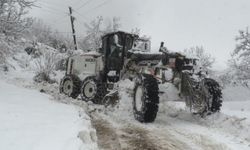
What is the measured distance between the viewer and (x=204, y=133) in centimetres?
919

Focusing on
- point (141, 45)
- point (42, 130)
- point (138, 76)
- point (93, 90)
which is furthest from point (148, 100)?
point (93, 90)

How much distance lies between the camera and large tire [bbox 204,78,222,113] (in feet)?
36.3

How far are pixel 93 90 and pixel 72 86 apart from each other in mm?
2002

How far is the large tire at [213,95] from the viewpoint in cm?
1108

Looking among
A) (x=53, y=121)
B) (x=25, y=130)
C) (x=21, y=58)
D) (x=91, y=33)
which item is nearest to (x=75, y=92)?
(x=53, y=121)

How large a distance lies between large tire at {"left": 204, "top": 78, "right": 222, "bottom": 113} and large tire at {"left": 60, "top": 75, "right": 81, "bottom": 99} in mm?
6757

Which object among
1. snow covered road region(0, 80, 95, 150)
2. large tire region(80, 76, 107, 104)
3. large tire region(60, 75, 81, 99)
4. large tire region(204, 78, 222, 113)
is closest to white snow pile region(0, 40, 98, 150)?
snow covered road region(0, 80, 95, 150)

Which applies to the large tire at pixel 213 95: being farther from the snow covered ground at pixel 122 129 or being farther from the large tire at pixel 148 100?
the large tire at pixel 148 100

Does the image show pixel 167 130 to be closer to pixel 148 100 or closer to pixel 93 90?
pixel 148 100

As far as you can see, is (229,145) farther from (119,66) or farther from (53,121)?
(119,66)

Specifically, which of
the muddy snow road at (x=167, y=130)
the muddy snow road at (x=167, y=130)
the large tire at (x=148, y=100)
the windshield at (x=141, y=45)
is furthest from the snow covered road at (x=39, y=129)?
the windshield at (x=141, y=45)

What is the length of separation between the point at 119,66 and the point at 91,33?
33.4 m

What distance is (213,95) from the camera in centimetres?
1124

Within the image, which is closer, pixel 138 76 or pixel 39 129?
pixel 39 129
